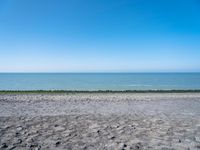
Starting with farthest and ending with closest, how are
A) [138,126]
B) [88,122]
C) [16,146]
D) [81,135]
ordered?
1. [88,122]
2. [138,126]
3. [81,135]
4. [16,146]

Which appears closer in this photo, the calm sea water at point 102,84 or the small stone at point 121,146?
the small stone at point 121,146

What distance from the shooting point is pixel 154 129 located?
568cm

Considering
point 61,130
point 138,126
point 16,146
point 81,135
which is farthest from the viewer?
point 138,126

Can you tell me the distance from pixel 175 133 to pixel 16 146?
186 inches

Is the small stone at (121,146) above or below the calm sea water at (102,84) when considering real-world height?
above

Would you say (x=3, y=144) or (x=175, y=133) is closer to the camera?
(x=3, y=144)

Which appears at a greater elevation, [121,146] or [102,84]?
[121,146]

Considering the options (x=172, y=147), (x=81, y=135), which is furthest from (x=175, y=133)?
(x=81, y=135)

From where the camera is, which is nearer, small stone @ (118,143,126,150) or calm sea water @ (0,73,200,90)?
small stone @ (118,143,126,150)

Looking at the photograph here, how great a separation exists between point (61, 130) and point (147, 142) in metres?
2.80

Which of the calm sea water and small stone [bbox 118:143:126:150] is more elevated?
small stone [bbox 118:143:126:150]

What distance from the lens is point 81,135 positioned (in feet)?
16.8

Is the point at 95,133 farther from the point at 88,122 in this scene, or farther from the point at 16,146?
the point at 16,146

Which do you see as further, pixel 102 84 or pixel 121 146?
pixel 102 84
